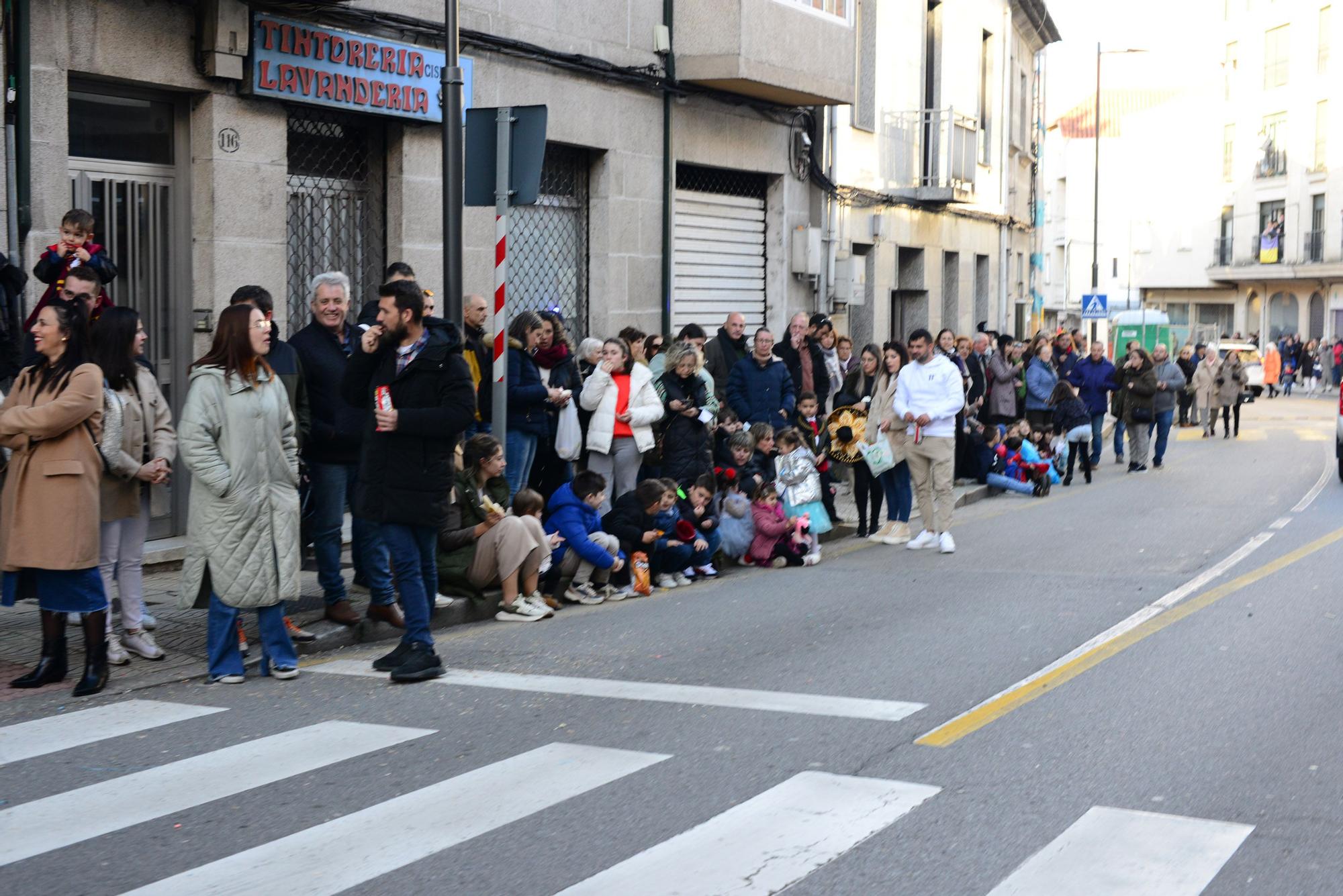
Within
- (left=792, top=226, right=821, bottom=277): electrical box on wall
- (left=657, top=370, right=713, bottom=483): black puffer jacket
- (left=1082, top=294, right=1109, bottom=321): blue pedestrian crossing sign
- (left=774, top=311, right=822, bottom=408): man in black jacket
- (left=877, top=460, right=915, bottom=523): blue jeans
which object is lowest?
(left=877, top=460, right=915, bottom=523): blue jeans

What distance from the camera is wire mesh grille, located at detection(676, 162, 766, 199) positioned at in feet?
60.1

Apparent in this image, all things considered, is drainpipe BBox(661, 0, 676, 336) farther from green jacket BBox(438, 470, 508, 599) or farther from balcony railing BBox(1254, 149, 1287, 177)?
balcony railing BBox(1254, 149, 1287, 177)

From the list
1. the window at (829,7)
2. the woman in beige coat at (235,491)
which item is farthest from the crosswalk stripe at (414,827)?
the window at (829,7)

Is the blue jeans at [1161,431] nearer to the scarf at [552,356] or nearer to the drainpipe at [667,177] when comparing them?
the drainpipe at [667,177]

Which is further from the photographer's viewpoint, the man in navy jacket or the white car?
the white car

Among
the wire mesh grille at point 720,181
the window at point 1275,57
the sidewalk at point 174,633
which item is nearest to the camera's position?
the sidewalk at point 174,633

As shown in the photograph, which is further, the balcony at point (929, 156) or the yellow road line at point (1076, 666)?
the balcony at point (929, 156)

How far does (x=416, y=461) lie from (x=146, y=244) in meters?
4.49

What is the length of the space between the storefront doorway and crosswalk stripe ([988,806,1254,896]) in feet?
25.3

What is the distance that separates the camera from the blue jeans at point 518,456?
Answer: 36.6 ft

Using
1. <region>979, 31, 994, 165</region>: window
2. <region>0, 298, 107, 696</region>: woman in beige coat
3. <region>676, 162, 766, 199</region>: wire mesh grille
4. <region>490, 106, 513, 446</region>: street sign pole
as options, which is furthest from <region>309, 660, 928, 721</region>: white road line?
<region>979, 31, 994, 165</region>: window

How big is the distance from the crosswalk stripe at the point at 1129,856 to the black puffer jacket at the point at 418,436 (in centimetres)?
357

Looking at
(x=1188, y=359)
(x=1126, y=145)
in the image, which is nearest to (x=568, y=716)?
(x=1188, y=359)

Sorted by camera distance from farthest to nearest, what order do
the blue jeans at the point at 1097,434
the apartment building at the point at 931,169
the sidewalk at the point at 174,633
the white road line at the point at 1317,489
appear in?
the apartment building at the point at 931,169 → the blue jeans at the point at 1097,434 → the white road line at the point at 1317,489 → the sidewalk at the point at 174,633
